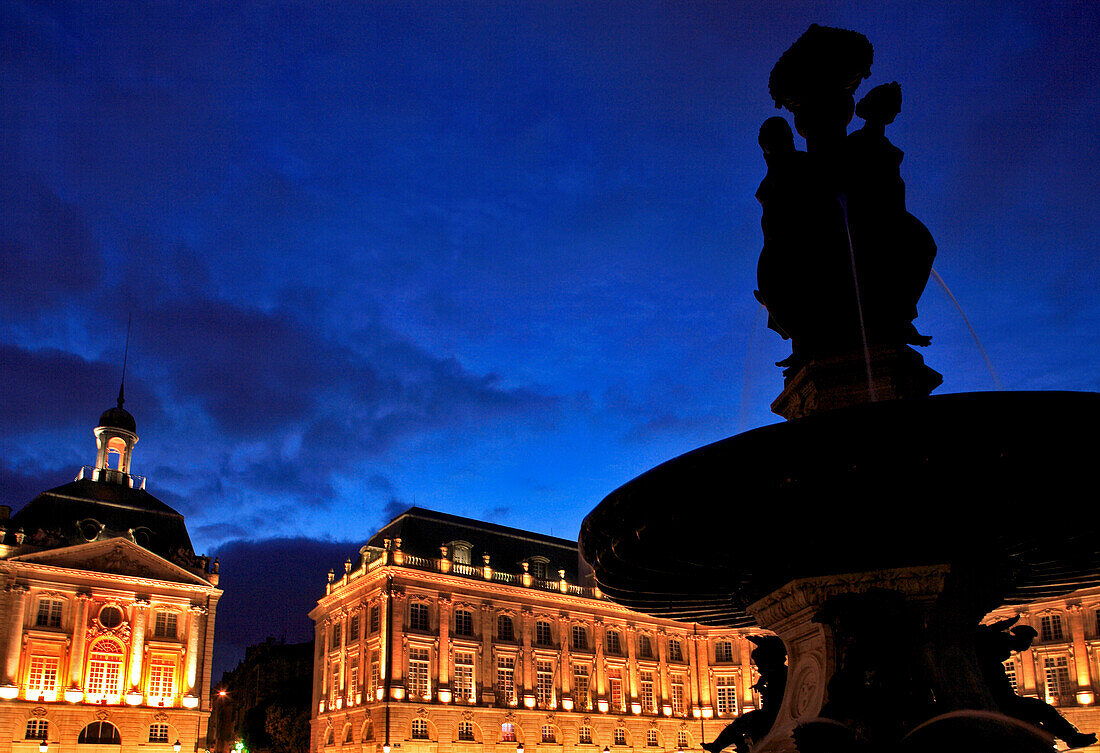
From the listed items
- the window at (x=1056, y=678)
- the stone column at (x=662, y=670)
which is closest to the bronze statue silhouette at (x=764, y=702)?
the window at (x=1056, y=678)

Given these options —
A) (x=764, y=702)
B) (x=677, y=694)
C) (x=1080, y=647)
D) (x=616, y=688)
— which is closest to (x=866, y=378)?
(x=764, y=702)

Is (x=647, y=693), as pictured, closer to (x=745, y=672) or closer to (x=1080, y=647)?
(x=745, y=672)

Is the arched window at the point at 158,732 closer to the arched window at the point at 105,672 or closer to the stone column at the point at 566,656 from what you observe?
the arched window at the point at 105,672

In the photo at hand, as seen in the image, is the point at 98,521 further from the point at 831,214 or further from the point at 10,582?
the point at 831,214

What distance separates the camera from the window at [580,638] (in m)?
62.9

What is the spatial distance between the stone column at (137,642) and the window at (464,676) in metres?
17.8

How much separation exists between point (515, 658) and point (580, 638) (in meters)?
5.95

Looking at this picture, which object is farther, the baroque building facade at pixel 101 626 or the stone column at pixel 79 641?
the stone column at pixel 79 641

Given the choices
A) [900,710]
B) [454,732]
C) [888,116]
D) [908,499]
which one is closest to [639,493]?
[908,499]

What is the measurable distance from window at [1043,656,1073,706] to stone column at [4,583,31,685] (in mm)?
57497

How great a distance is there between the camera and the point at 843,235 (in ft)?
35.9

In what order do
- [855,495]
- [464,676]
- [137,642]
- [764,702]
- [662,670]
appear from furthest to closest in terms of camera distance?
[662,670] → [464,676] → [137,642] → [764,702] → [855,495]

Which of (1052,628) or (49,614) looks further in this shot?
(1052,628)

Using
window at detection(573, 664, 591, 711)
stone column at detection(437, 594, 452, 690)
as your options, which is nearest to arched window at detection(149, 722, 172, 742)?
stone column at detection(437, 594, 452, 690)
